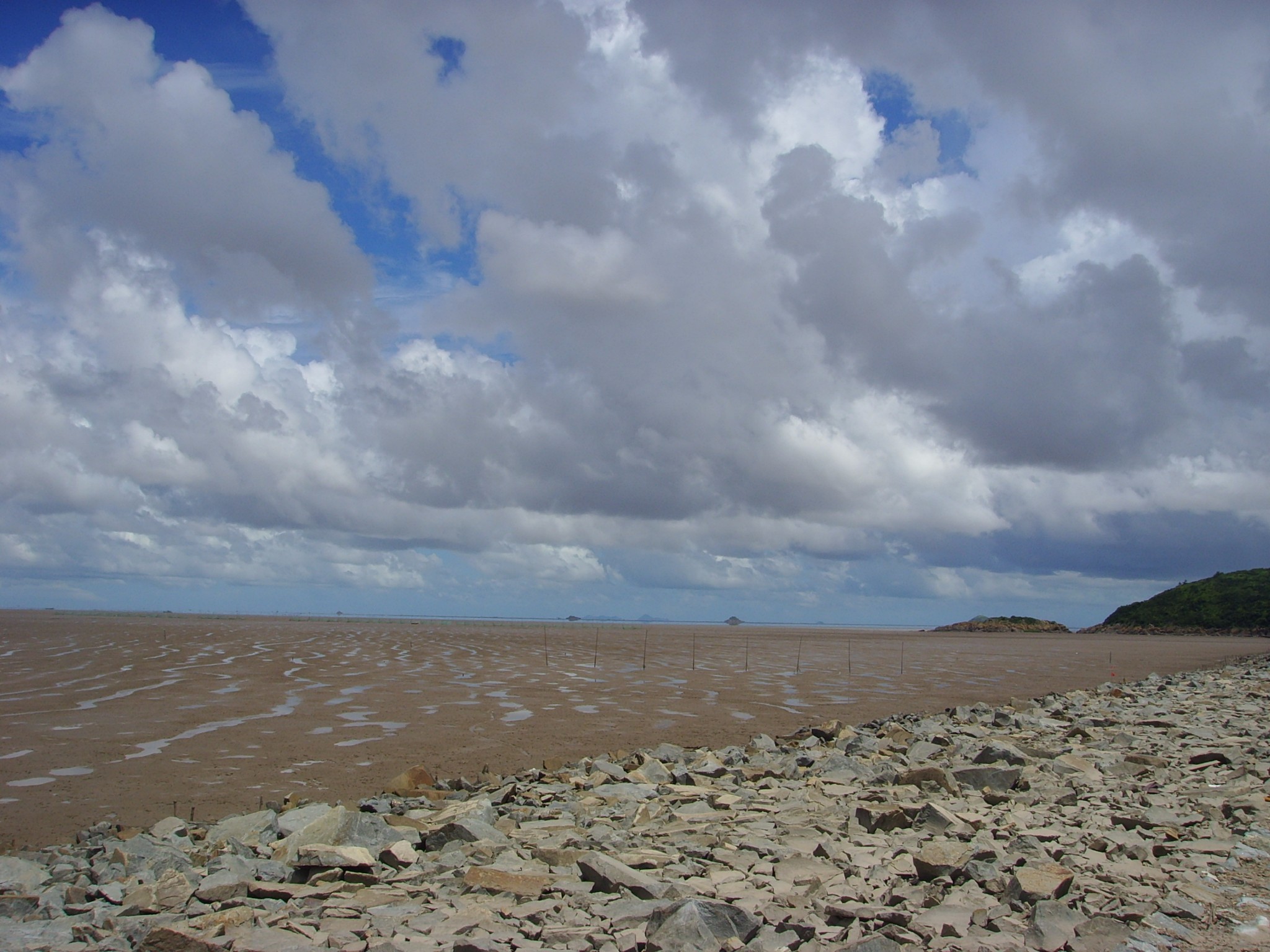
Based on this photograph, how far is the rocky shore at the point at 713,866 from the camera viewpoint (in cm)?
556

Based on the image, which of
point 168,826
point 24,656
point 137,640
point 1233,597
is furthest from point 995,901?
point 1233,597

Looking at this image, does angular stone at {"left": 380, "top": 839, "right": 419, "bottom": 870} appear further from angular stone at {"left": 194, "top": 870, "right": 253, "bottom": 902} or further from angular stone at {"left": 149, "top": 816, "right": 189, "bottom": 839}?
angular stone at {"left": 149, "top": 816, "right": 189, "bottom": 839}

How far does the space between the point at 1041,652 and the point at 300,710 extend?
54450 millimetres

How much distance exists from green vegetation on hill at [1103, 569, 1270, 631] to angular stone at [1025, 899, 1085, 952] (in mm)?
115007

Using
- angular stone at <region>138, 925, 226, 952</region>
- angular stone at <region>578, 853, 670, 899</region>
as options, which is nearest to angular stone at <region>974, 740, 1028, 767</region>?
angular stone at <region>578, 853, 670, 899</region>

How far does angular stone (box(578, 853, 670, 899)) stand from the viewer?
6.33 meters

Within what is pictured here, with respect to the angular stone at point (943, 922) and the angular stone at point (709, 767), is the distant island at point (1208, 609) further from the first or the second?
the angular stone at point (943, 922)

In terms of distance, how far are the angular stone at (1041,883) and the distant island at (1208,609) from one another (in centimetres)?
11113

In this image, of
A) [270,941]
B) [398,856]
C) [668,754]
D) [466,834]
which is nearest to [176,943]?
[270,941]

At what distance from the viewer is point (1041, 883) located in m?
6.10

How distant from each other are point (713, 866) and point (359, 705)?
662 inches

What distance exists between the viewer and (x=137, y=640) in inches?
1839

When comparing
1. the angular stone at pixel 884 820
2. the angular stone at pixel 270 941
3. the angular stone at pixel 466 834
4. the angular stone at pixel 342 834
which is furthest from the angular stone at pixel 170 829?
the angular stone at pixel 884 820

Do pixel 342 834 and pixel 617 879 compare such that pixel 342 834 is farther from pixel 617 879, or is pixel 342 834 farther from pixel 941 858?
pixel 941 858
